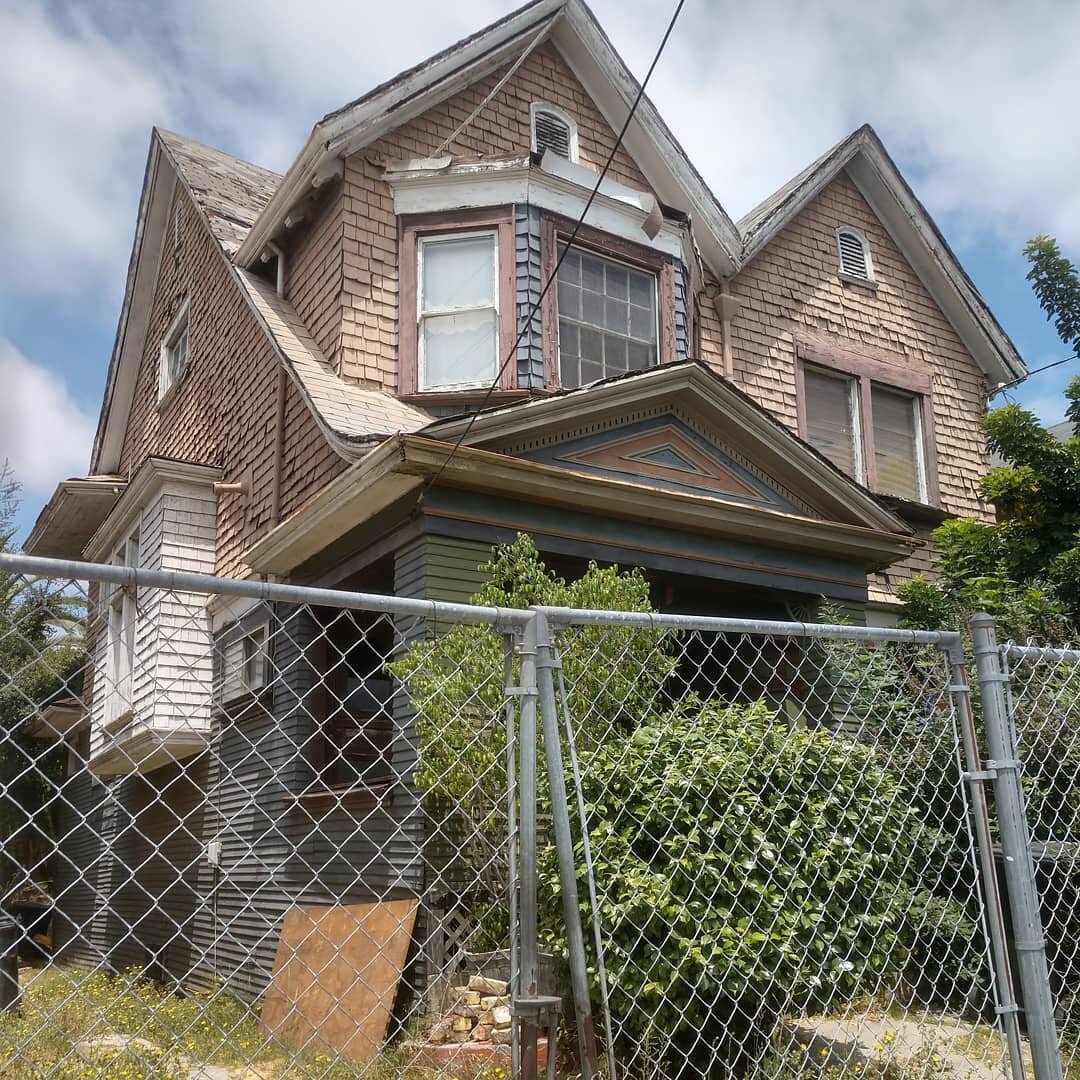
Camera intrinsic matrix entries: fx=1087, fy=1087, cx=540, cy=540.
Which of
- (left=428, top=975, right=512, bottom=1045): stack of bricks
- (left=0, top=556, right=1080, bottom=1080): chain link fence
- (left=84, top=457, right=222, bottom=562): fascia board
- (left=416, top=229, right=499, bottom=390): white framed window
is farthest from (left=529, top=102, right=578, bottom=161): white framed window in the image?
(left=428, top=975, right=512, bottom=1045): stack of bricks

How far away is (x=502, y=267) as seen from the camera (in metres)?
10.5

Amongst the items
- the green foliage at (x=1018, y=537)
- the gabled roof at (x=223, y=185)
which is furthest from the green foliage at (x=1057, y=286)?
the gabled roof at (x=223, y=185)

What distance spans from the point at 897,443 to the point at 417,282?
6.59 m

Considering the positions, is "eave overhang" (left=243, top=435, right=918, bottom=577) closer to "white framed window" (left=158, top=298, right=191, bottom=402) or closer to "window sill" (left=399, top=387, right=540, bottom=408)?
"window sill" (left=399, top=387, right=540, bottom=408)

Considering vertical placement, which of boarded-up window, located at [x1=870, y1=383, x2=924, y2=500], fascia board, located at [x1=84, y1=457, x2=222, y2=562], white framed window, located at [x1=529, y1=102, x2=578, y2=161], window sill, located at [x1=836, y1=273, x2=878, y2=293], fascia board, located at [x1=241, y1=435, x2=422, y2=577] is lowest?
fascia board, located at [x1=241, y1=435, x2=422, y2=577]

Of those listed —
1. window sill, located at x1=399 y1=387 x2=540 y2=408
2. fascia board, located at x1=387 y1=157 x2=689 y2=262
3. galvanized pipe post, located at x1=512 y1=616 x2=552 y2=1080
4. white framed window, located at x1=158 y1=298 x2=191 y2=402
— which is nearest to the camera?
galvanized pipe post, located at x1=512 y1=616 x2=552 y2=1080

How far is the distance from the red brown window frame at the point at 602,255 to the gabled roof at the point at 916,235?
9.75ft

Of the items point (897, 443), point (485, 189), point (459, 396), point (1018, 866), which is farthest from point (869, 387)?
point (1018, 866)

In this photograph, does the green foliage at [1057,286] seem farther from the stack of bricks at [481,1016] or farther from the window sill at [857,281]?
the stack of bricks at [481,1016]

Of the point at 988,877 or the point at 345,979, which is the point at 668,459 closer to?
the point at 345,979

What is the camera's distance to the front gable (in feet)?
29.2

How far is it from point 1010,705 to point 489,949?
12.7 ft

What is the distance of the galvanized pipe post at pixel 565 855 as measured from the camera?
8.61 ft

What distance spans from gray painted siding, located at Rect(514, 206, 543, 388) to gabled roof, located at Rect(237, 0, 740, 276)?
1.70m
